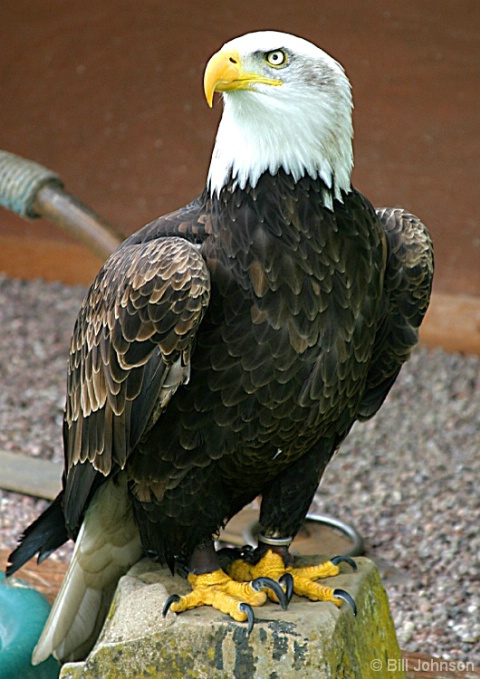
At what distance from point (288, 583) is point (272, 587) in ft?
0.21

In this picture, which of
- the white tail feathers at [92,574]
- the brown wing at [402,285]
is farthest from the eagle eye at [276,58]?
the white tail feathers at [92,574]

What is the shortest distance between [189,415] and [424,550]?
1.79 meters

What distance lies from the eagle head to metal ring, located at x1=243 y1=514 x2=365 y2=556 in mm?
1772

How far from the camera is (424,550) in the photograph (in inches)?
152

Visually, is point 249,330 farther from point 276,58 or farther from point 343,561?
point 343,561

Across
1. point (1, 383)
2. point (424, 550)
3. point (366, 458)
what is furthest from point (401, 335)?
point (1, 383)

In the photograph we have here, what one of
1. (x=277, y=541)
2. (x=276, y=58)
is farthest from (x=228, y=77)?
(x=277, y=541)

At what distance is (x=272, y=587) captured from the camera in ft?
8.21

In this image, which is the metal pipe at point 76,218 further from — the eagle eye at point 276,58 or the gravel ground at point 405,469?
the eagle eye at point 276,58

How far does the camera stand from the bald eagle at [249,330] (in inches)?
87.4

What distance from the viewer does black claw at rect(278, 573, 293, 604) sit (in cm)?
252

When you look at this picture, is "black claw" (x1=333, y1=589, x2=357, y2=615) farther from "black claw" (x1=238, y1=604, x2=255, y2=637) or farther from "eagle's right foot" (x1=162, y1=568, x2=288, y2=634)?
"black claw" (x1=238, y1=604, x2=255, y2=637)

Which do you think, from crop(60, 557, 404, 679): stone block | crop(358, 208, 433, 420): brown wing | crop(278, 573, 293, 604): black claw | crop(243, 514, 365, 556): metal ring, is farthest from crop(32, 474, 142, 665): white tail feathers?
crop(243, 514, 365, 556): metal ring

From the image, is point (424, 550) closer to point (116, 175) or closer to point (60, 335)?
point (60, 335)
